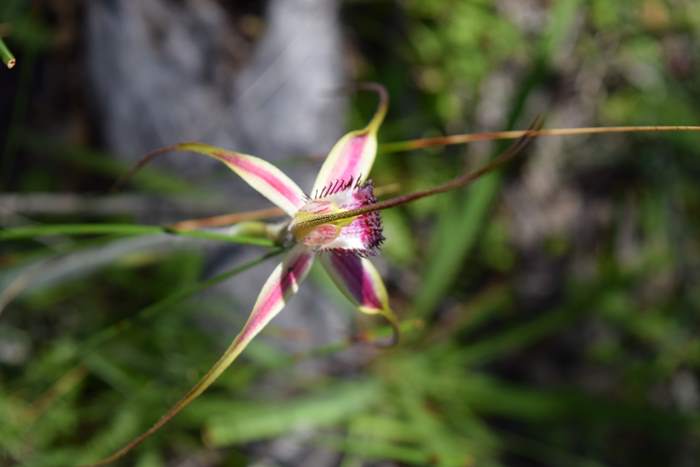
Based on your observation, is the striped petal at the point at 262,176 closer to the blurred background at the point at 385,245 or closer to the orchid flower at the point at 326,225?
the orchid flower at the point at 326,225

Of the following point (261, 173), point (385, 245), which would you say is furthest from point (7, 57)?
point (385, 245)

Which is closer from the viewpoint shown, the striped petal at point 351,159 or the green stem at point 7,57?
the green stem at point 7,57

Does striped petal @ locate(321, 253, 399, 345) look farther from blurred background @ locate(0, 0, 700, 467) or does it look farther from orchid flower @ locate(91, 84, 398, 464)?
blurred background @ locate(0, 0, 700, 467)

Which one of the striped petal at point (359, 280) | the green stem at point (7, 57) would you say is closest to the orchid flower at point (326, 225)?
the striped petal at point (359, 280)

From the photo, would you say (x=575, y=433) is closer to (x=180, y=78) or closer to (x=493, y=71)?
(x=493, y=71)

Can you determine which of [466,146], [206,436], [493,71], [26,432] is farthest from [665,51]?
[26,432]

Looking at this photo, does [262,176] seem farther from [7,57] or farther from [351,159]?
[7,57]
